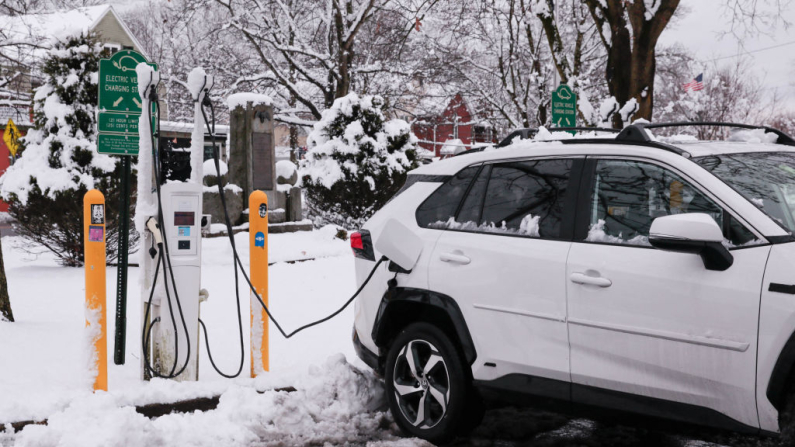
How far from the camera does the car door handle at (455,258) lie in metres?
4.30

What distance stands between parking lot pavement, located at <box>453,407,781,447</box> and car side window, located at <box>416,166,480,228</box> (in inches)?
51.3

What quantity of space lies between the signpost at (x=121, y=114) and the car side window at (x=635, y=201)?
3673 mm

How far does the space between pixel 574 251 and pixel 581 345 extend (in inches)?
18.4

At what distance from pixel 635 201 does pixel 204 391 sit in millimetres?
2951

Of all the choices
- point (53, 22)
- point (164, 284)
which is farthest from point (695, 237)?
point (53, 22)

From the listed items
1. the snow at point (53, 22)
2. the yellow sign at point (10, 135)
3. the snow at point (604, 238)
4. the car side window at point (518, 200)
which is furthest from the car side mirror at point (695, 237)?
the yellow sign at point (10, 135)

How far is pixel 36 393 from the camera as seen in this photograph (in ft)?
15.9

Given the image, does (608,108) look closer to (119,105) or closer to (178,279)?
(119,105)

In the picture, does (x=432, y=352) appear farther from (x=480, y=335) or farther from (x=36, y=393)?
(x=36, y=393)

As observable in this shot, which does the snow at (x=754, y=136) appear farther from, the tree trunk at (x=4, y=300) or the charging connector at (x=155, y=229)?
the tree trunk at (x=4, y=300)

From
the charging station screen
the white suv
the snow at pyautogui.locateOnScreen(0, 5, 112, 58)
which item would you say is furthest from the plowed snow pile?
the snow at pyautogui.locateOnScreen(0, 5, 112, 58)

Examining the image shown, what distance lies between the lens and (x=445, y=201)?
4719 mm

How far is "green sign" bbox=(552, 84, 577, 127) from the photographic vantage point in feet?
54.6

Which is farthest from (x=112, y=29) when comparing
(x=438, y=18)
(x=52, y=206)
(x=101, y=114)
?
(x=101, y=114)
